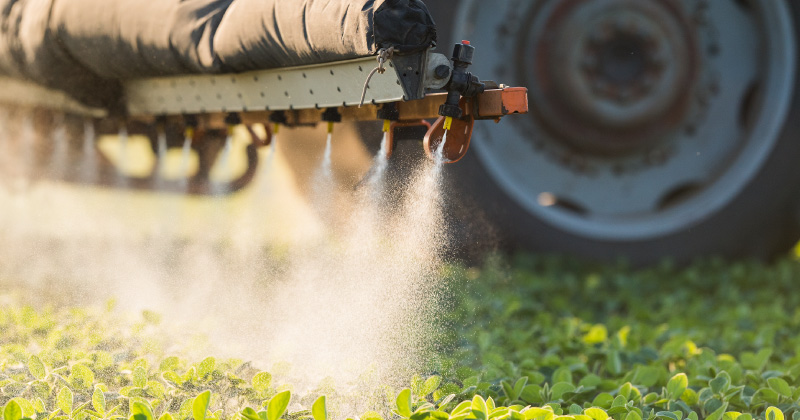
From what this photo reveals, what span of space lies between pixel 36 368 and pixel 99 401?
0.22m

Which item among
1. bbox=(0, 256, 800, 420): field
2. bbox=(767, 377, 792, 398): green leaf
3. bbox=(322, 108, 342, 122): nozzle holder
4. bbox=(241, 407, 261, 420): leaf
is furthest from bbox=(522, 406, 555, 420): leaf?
bbox=(322, 108, 342, 122): nozzle holder

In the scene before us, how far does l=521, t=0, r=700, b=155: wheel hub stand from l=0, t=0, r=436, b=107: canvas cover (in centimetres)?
160

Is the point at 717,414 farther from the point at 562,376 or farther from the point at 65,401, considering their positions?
the point at 65,401

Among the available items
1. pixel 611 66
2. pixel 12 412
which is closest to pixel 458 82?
pixel 12 412

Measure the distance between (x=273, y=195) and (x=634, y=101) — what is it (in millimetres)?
1488

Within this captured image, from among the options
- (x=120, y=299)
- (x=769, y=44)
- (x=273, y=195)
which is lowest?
(x=120, y=299)

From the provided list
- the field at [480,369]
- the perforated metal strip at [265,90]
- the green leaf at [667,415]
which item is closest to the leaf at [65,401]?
the field at [480,369]

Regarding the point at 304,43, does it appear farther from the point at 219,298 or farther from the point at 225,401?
the point at 219,298

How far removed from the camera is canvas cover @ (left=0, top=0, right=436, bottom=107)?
1640mm

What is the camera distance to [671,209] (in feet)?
11.1

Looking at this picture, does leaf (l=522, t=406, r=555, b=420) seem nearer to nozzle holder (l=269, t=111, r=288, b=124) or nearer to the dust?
the dust

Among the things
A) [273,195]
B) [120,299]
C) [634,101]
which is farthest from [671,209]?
[120,299]

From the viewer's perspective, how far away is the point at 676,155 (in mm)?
3441

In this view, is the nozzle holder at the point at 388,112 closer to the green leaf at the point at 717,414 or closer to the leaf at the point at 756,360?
the green leaf at the point at 717,414
